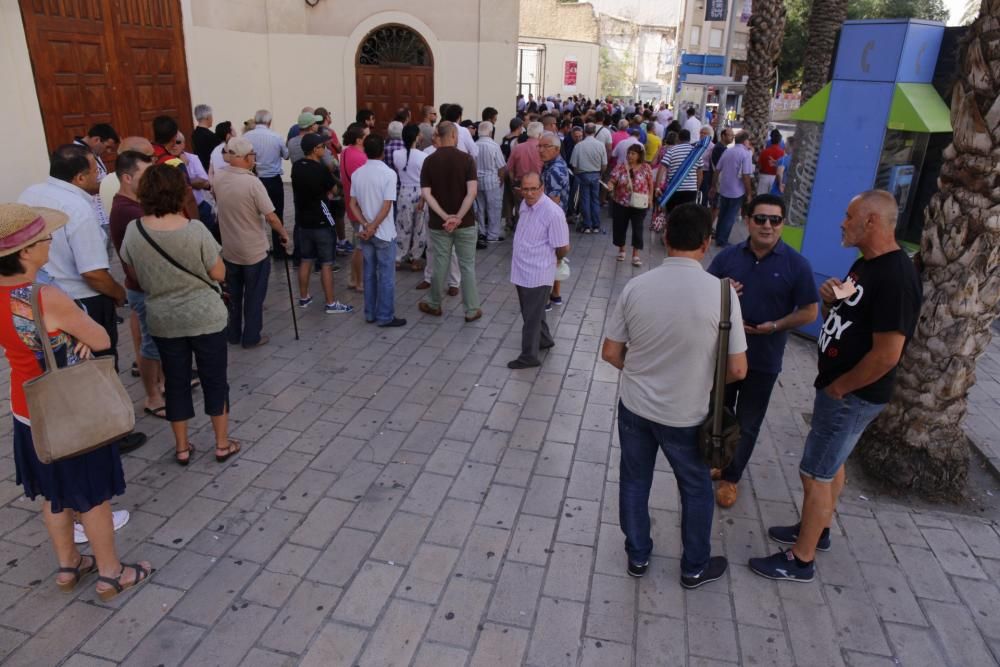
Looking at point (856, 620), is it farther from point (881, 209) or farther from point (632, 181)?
point (632, 181)

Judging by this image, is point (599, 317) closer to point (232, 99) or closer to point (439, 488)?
point (439, 488)

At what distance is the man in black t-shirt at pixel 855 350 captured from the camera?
3070 mm

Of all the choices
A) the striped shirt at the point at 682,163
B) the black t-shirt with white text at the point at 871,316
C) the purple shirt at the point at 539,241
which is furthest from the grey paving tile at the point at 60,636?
the striped shirt at the point at 682,163

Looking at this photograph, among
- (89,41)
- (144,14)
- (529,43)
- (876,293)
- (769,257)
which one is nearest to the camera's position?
(876,293)

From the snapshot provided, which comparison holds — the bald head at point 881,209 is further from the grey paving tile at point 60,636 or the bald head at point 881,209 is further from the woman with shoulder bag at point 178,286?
the grey paving tile at point 60,636

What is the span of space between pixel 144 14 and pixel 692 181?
8433 millimetres

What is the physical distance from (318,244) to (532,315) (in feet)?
8.17

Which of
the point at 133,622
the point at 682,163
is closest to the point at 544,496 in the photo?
the point at 133,622

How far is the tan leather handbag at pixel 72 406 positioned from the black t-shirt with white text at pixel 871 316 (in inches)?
130

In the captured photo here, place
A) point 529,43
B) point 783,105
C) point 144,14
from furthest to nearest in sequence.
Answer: point 529,43 → point 783,105 → point 144,14

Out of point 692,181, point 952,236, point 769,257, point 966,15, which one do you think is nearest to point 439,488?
point 769,257

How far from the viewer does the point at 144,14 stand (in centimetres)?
1023

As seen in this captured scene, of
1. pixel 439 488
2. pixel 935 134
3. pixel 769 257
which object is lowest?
pixel 439 488

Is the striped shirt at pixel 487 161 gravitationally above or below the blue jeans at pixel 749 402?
above
